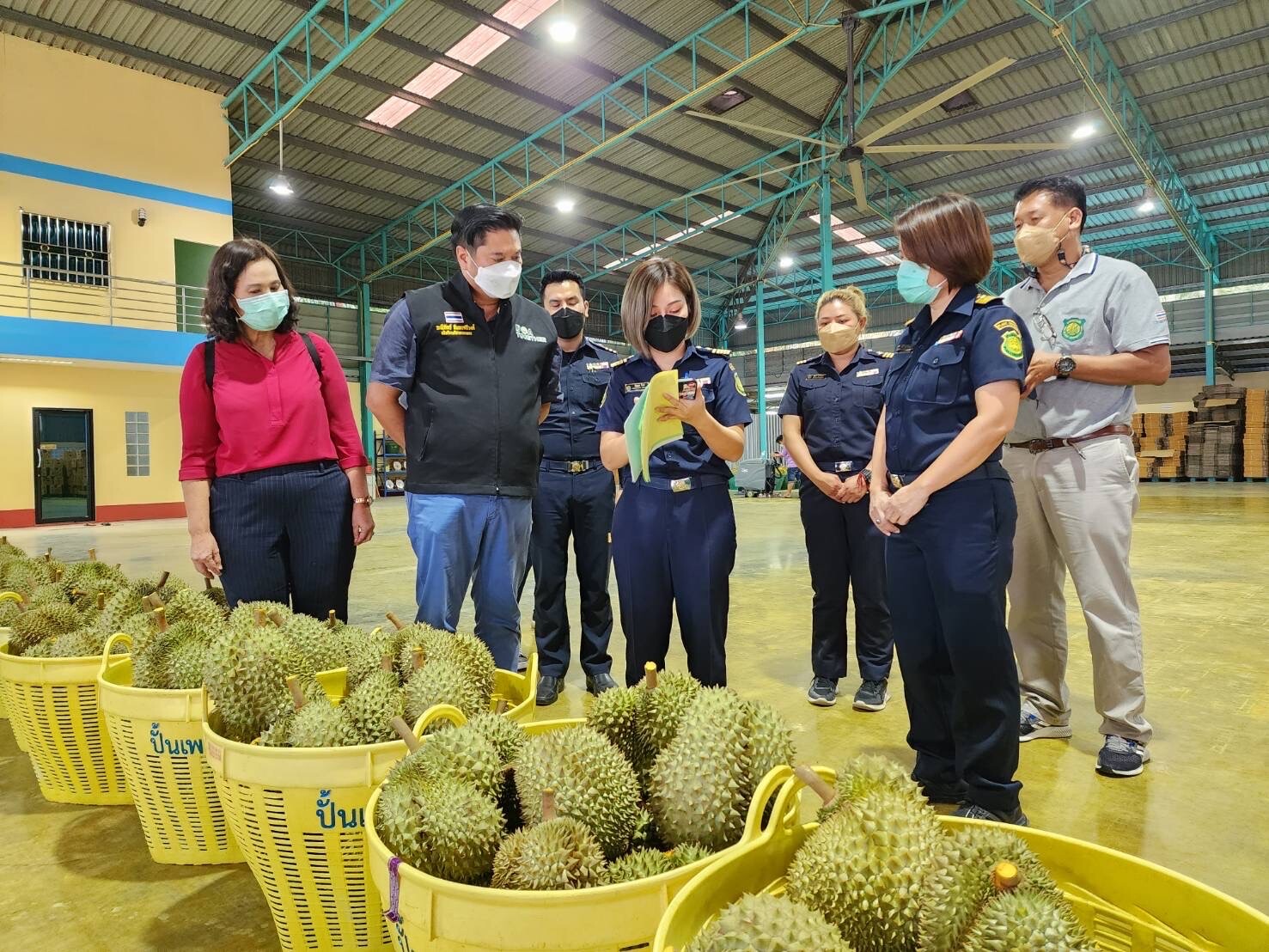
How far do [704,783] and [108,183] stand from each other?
45.3ft

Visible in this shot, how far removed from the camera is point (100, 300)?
11.7 m

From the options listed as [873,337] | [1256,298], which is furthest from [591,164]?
[1256,298]

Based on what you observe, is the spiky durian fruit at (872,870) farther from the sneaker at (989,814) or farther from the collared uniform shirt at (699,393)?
the collared uniform shirt at (699,393)

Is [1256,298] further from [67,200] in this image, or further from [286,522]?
[67,200]

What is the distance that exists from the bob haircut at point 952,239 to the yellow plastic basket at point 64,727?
7.52 feet

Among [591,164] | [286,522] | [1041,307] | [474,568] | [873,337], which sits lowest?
[474,568]

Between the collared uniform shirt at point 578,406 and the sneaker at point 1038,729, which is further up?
the collared uniform shirt at point 578,406

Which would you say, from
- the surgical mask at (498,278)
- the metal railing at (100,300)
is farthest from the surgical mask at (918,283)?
the metal railing at (100,300)

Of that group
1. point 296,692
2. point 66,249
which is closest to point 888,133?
point 296,692

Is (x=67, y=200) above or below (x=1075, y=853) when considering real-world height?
above

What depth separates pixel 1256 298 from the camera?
59.9 ft

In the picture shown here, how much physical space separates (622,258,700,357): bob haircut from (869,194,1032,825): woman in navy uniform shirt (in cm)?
58

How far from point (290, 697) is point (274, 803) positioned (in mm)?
314

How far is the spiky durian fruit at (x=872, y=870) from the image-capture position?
2.64 ft
